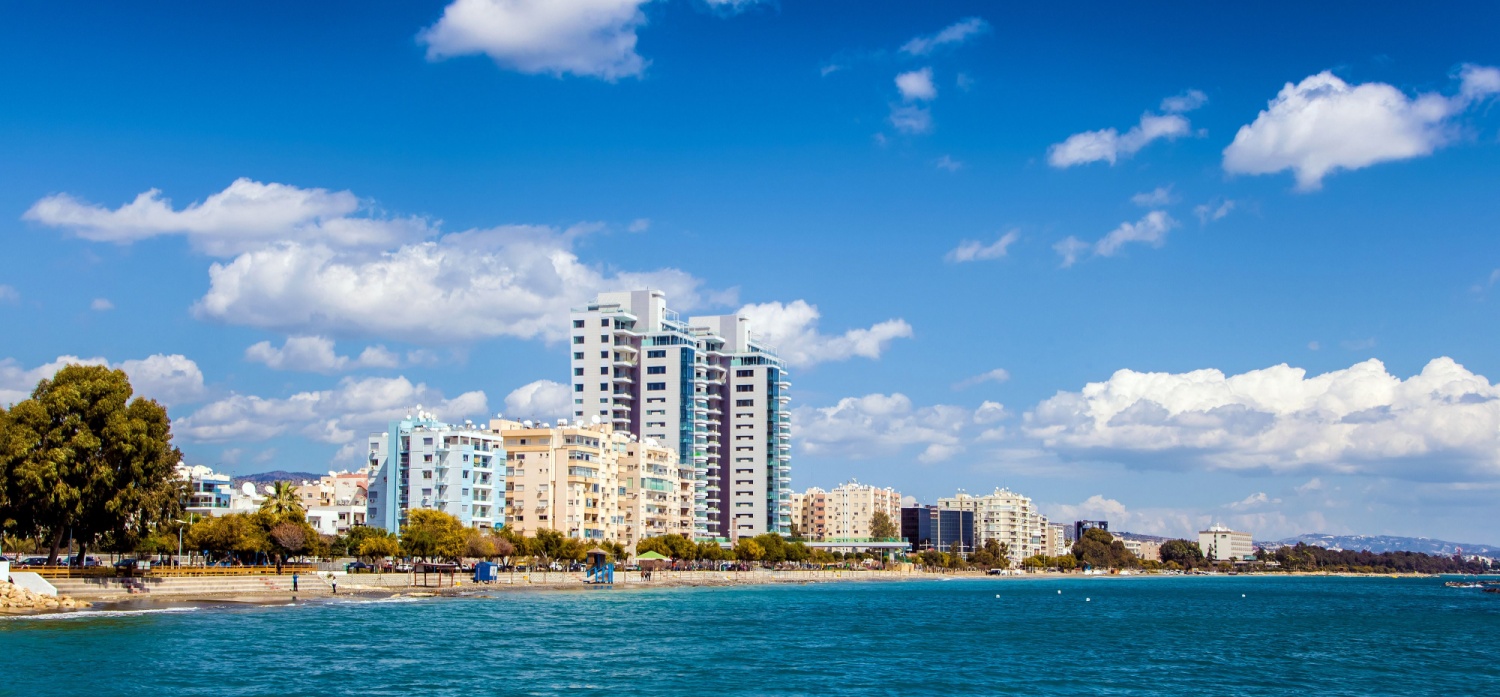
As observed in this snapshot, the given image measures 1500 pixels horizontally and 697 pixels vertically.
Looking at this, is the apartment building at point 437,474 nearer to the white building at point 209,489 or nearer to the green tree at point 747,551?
the white building at point 209,489

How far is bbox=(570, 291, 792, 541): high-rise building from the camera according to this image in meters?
184

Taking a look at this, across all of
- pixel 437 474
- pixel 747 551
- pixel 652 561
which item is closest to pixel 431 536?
pixel 437 474

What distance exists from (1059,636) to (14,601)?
55.3 m

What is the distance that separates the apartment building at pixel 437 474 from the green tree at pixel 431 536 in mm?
21008

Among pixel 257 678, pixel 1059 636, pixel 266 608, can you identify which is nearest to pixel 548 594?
pixel 266 608

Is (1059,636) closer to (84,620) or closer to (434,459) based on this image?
(84,620)

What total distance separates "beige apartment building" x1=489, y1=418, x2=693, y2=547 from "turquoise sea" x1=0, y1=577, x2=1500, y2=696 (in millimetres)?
52864

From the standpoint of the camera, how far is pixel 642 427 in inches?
7293

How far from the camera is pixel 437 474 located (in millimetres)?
138625

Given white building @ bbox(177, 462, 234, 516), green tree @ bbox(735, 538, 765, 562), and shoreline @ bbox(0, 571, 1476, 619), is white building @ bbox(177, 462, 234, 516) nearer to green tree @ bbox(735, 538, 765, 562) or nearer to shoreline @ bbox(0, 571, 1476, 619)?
shoreline @ bbox(0, 571, 1476, 619)

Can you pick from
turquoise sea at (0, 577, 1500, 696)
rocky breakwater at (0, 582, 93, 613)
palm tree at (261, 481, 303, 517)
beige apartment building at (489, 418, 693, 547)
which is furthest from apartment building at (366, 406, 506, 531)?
rocky breakwater at (0, 582, 93, 613)

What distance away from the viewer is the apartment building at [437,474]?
454 ft

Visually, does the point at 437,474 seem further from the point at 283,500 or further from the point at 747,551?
the point at 747,551

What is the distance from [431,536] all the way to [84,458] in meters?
42.9
